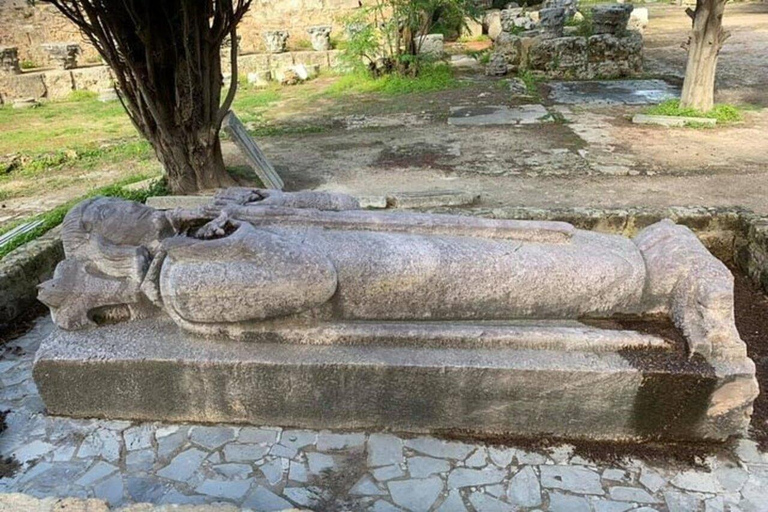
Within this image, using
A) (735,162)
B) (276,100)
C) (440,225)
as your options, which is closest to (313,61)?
(276,100)

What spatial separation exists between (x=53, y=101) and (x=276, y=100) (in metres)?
4.85

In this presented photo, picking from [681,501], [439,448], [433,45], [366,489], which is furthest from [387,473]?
[433,45]

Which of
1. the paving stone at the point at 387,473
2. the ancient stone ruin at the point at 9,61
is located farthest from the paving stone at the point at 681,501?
the ancient stone ruin at the point at 9,61

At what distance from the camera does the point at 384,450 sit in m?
2.77

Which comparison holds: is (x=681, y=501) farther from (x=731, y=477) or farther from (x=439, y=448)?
(x=439, y=448)

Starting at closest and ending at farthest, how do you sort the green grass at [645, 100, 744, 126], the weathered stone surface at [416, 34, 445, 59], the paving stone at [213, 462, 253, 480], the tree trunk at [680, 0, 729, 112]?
the paving stone at [213, 462, 253, 480] < the tree trunk at [680, 0, 729, 112] < the green grass at [645, 100, 744, 126] < the weathered stone surface at [416, 34, 445, 59]

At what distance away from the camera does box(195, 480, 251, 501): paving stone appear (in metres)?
2.53

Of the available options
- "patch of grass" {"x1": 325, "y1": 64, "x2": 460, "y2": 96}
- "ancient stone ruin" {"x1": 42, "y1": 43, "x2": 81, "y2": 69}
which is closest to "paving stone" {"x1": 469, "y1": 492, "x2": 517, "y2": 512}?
"patch of grass" {"x1": 325, "y1": 64, "x2": 460, "y2": 96}

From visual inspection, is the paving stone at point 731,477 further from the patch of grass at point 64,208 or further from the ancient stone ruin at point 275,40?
the ancient stone ruin at point 275,40

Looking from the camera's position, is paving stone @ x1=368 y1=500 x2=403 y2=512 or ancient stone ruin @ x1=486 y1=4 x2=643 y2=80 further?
ancient stone ruin @ x1=486 y1=4 x2=643 y2=80

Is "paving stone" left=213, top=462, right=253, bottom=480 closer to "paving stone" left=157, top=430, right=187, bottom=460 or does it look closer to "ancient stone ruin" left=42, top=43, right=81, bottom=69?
"paving stone" left=157, top=430, right=187, bottom=460

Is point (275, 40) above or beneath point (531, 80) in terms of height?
above

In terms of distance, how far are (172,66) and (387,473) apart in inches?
159

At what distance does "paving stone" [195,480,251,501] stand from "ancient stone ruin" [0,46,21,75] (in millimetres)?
12316
